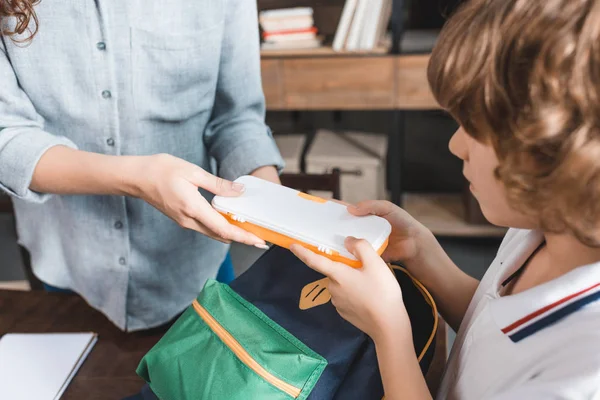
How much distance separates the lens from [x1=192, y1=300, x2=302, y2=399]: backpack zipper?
0.65 metres

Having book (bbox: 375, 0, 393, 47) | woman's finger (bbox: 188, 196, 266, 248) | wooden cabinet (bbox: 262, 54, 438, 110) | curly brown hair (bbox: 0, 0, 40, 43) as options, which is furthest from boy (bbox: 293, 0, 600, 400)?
book (bbox: 375, 0, 393, 47)

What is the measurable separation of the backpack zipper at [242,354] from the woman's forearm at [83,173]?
9.9 inches

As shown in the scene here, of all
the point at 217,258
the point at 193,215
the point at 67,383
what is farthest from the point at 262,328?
the point at 217,258

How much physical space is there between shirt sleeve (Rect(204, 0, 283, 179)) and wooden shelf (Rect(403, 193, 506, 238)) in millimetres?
1492

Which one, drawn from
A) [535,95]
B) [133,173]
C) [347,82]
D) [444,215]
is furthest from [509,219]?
[444,215]

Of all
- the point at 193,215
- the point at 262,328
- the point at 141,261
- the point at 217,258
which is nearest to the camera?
the point at 262,328

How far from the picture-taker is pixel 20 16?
0.86m

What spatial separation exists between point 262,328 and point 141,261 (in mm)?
471

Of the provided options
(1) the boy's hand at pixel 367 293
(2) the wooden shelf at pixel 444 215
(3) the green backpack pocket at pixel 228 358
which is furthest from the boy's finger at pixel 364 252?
(2) the wooden shelf at pixel 444 215

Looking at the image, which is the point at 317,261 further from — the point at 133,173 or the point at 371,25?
the point at 371,25

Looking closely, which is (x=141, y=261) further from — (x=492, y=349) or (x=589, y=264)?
(x=589, y=264)

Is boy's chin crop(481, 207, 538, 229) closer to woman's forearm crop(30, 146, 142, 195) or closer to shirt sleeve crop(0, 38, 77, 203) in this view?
woman's forearm crop(30, 146, 142, 195)

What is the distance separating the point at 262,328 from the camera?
708 millimetres

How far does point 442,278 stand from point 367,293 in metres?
0.24
